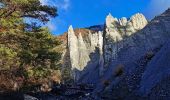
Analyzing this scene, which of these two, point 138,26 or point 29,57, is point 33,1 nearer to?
point 29,57

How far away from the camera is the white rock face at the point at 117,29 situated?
115369 mm

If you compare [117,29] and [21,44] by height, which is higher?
[117,29]

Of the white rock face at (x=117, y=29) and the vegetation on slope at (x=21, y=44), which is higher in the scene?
the white rock face at (x=117, y=29)

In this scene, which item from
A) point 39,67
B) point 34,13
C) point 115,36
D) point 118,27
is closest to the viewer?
point 34,13

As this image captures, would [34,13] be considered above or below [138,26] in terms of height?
below

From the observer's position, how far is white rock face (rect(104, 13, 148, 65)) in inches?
4542

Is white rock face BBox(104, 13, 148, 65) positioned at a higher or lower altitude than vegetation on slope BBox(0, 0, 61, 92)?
higher

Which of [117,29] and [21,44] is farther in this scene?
[117,29]

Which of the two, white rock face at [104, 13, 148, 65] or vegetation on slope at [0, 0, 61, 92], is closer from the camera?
vegetation on slope at [0, 0, 61, 92]

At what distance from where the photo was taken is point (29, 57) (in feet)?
125

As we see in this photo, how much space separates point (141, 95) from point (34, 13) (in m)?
17.2

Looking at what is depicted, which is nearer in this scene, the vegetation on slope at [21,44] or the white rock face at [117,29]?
the vegetation on slope at [21,44]

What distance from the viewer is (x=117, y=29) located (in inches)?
5007

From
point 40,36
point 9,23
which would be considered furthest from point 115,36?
point 9,23
